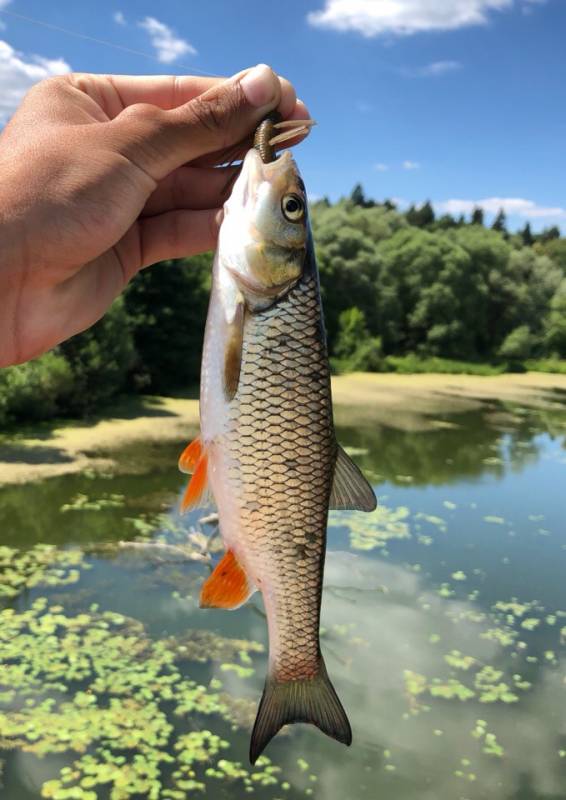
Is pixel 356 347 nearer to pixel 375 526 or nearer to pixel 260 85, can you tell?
pixel 375 526

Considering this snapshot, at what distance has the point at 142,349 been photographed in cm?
1834

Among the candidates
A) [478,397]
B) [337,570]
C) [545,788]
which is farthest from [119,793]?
[478,397]

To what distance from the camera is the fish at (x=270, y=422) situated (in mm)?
1667

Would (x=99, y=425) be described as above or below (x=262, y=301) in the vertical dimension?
below

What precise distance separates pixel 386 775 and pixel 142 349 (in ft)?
46.5

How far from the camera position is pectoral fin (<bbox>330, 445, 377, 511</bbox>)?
1780 millimetres

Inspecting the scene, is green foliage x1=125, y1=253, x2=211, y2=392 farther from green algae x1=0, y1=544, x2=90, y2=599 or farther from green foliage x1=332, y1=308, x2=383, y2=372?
green algae x1=0, y1=544, x2=90, y2=599

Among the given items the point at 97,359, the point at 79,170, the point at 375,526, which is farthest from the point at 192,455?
the point at 97,359

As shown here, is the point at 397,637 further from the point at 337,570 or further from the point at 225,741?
the point at 225,741

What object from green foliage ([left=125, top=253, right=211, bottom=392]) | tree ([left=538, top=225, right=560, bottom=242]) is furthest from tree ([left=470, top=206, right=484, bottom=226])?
green foliage ([left=125, top=253, right=211, bottom=392])

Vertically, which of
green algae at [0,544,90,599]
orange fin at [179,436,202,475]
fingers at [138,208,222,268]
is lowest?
green algae at [0,544,90,599]

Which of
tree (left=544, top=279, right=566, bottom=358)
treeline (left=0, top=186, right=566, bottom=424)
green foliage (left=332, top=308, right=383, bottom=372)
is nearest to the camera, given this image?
treeline (left=0, top=186, right=566, bottom=424)

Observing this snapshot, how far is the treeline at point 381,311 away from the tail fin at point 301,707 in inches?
538

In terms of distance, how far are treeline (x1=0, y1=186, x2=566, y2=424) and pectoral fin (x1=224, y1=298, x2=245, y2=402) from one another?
1367 centimetres
